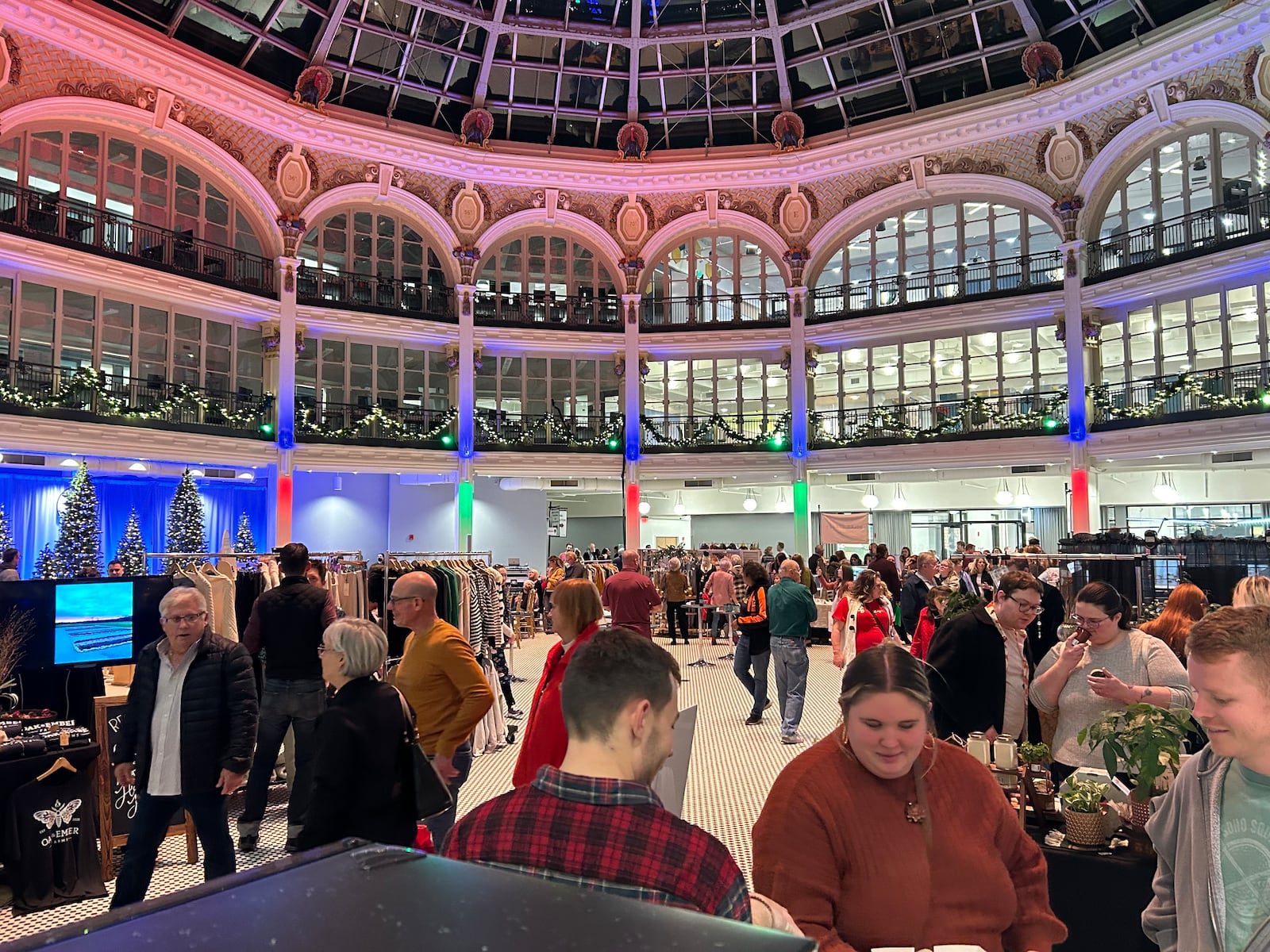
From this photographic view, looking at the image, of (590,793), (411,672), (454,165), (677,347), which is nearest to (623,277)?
(677,347)

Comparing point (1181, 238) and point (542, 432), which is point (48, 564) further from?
point (1181, 238)

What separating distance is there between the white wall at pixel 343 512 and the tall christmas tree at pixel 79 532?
19.6 ft

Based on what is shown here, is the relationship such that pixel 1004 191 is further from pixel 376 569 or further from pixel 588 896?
pixel 588 896

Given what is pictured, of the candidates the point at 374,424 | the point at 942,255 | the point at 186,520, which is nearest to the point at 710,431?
the point at 942,255

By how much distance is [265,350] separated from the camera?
20281mm

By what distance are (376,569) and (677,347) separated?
51.2 ft

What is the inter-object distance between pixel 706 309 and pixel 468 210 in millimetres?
6640

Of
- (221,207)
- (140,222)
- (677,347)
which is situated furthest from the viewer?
(677,347)

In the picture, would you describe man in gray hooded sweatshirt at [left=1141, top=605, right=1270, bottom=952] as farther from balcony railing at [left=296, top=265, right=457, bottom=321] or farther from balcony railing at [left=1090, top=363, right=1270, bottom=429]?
balcony railing at [left=296, top=265, right=457, bottom=321]

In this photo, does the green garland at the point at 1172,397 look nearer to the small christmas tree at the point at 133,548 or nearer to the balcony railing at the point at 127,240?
the balcony railing at the point at 127,240

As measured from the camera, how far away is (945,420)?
20406 mm

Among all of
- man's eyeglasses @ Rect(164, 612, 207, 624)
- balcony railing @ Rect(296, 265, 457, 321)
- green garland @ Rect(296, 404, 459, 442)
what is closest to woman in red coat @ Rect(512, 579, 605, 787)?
man's eyeglasses @ Rect(164, 612, 207, 624)

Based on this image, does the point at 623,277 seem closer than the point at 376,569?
No

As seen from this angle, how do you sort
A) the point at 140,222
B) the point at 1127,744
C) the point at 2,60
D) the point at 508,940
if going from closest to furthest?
1. the point at 508,940
2. the point at 1127,744
3. the point at 2,60
4. the point at 140,222
